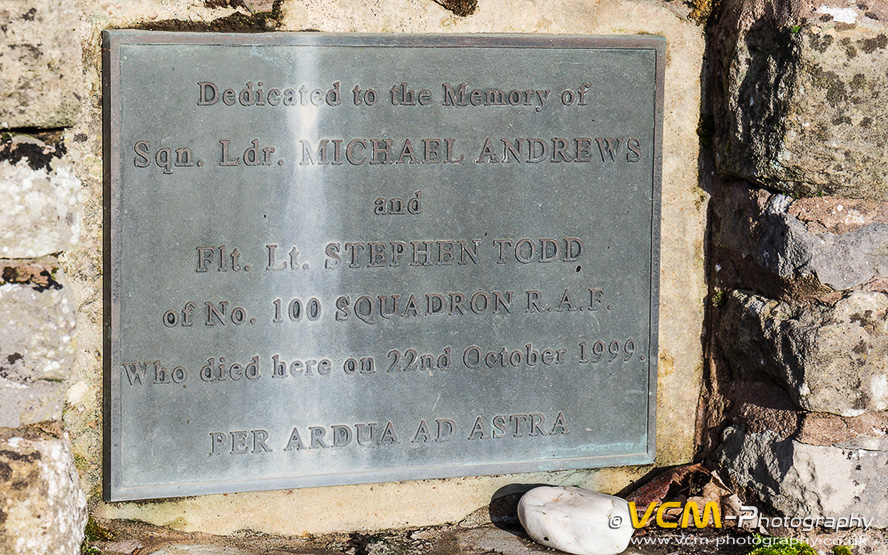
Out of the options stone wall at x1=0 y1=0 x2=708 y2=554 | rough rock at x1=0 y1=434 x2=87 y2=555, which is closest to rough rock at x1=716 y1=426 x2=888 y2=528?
stone wall at x1=0 y1=0 x2=708 y2=554

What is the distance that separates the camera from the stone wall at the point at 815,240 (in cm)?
242

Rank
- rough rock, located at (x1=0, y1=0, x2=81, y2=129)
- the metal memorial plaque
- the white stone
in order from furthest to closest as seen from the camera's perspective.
Answer: the white stone, the metal memorial plaque, rough rock, located at (x1=0, y1=0, x2=81, y2=129)

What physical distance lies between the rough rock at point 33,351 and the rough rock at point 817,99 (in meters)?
2.16

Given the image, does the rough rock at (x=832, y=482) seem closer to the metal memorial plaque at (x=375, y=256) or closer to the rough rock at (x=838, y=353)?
the rough rock at (x=838, y=353)

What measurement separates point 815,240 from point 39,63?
90.4 inches

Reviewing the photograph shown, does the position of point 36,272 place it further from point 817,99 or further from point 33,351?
point 817,99

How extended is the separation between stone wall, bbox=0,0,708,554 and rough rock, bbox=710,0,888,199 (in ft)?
0.85

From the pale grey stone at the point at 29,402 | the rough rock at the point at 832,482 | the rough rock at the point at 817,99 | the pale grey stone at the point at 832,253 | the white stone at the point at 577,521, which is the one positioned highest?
the rough rock at the point at 817,99

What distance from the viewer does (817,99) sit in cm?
241

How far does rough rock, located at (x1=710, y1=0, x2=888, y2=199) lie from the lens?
7.89 feet

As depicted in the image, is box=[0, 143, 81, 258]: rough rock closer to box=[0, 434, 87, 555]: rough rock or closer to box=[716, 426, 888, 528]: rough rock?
box=[0, 434, 87, 555]: rough rock

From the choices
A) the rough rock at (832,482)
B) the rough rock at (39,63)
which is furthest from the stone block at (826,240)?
the rough rock at (39,63)

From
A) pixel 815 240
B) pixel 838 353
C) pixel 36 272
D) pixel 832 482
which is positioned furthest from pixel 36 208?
pixel 832 482

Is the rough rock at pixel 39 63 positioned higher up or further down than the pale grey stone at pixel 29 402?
higher up
